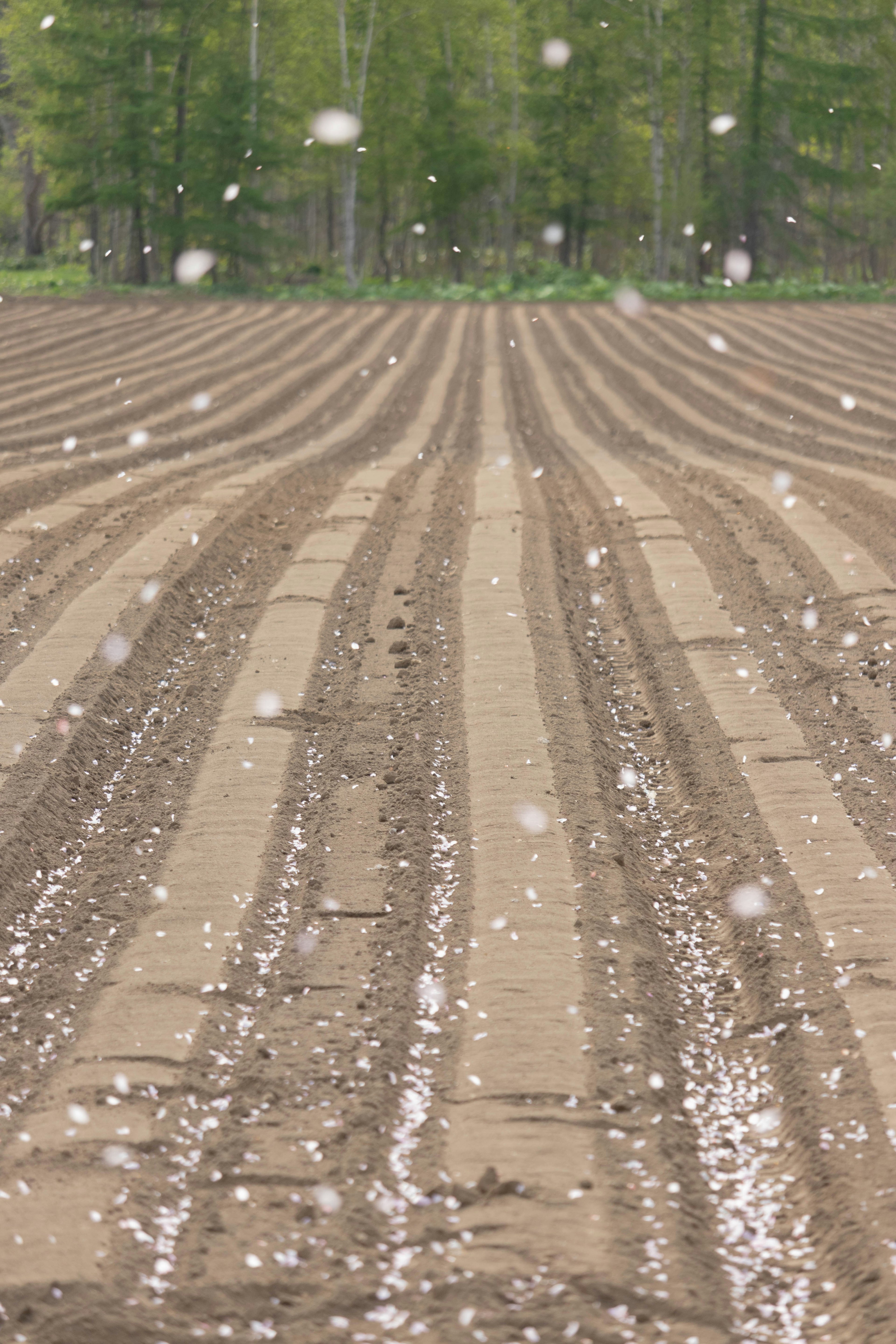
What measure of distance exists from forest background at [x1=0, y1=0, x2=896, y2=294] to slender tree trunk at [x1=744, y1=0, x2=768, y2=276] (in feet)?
0.24

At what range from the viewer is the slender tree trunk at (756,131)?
1283 inches

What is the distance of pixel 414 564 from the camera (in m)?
7.34

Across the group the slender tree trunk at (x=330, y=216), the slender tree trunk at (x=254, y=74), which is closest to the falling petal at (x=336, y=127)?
the slender tree trunk at (x=254, y=74)

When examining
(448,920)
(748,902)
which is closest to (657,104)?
(748,902)

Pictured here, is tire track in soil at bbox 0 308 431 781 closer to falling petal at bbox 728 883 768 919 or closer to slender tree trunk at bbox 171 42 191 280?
falling petal at bbox 728 883 768 919

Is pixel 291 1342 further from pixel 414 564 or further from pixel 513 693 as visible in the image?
pixel 414 564

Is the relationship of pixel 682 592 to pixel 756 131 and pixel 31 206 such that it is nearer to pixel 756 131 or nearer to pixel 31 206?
pixel 756 131

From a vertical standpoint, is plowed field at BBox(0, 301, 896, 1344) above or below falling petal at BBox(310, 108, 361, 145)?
below

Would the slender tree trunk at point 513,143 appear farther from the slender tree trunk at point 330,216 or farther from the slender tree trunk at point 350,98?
the slender tree trunk at point 330,216

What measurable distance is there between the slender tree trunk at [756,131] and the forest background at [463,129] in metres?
0.07

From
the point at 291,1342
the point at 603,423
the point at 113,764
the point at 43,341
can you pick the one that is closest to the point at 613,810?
the point at 113,764

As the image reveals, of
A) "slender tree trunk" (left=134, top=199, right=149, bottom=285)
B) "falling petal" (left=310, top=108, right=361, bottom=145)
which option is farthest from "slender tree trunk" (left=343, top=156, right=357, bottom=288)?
"slender tree trunk" (left=134, top=199, right=149, bottom=285)

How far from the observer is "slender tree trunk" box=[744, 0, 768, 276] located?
3259 centimetres

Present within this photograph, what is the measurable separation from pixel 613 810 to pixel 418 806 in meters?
0.74
